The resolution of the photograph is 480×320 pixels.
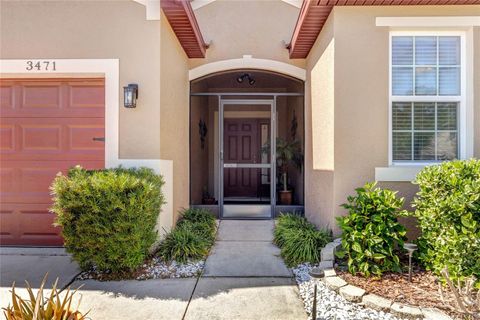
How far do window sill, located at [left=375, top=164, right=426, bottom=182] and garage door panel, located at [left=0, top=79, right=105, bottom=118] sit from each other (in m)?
4.36

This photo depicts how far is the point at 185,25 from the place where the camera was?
17.3 feet

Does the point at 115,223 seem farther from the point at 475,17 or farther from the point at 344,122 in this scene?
the point at 475,17

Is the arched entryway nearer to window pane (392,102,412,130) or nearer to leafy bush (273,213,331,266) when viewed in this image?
leafy bush (273,213,331,266)

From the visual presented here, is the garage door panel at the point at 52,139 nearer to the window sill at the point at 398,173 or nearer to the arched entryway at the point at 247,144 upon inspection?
the arched entryway at the point at 247,144

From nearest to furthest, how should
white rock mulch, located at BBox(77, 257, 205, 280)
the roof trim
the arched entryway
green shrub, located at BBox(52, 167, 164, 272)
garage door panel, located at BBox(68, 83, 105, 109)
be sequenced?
green shrub, located at BBox(52, 167, 164, 272) < white rock mulch, located at BBox(77, 257, 205, 280) < garage door panel, located at BBox(68, 83, 105, 109) < the roof trim < the arched entryway

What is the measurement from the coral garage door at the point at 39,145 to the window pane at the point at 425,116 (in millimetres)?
4892

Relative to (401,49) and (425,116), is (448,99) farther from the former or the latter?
(401,49)

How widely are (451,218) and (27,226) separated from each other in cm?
613

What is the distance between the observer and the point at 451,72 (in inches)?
179

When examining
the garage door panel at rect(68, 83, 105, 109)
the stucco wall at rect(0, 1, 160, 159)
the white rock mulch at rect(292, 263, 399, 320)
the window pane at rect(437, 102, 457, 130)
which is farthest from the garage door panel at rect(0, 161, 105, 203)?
the window pane at rect(437, 102, 457, 130)

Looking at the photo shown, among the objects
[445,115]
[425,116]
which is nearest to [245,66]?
[425,116]

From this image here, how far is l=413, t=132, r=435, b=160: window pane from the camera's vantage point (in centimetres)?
457

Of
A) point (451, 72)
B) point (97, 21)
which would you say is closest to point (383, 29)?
point (451, 72)

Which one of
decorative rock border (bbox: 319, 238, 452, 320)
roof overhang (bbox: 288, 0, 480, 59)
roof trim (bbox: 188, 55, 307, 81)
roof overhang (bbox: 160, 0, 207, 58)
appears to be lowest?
decorative rock border (bbox: 319, 238, 452, 320)
